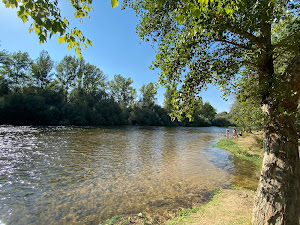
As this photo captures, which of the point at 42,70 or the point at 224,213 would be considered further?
the point at 42,70

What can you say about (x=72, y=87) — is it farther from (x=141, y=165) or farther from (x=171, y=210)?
(x=171, y=210)

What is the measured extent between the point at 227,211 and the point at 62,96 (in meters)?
56.7

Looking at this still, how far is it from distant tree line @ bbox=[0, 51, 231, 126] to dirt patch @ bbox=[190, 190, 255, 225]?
2472cm

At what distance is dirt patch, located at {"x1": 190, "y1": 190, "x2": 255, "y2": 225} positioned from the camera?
457 centimetres

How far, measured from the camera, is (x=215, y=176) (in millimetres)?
9680

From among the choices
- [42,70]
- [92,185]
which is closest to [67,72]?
[42,70]

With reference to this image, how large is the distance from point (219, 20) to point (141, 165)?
9.89m

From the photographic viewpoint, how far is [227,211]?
17.0 ft

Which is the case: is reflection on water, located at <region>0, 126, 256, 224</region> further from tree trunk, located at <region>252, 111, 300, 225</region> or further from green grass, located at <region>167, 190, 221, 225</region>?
tree trunk, located at <region>252, 111, 300, 225</region>

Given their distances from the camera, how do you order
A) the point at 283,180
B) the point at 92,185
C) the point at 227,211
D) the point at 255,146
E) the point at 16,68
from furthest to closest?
the point at 16,68
the point at 255,146
the point at 92,185
the point at 227,211
the point at 283,180

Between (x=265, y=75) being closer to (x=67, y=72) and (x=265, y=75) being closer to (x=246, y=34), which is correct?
(x=246, y=34)

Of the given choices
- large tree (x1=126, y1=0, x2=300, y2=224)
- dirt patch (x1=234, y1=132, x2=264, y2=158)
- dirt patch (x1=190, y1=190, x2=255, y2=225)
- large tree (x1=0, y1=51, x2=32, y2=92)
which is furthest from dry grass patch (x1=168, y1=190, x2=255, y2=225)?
large tree (x1=0, y1=51, x2=32, y2=92)

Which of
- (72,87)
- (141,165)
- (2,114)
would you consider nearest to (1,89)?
(2,114)

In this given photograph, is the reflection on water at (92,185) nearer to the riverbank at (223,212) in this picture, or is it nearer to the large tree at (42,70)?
the riverbank at (223,212)
